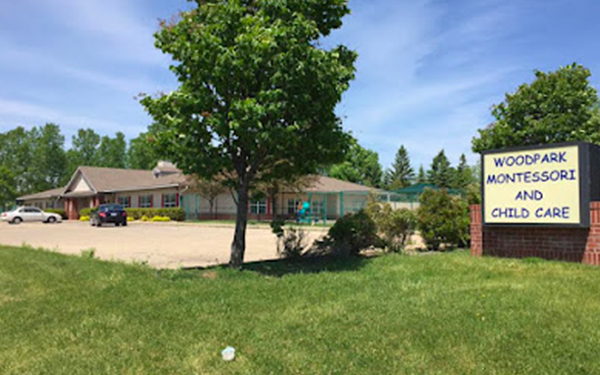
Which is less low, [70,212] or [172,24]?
[172,24]

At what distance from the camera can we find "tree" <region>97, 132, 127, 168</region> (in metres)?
84.9

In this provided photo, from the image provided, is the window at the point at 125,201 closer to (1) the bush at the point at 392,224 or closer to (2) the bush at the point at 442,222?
(1) the bush at the point at 392,224

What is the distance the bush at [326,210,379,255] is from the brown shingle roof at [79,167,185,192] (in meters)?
34.8

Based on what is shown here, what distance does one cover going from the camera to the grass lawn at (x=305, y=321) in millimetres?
3967

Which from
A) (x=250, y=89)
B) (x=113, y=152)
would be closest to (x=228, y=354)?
(x=250, y=89)

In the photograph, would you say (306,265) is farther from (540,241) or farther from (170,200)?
(170,200)

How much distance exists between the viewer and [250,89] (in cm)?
839

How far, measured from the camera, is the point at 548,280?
7.23 metres

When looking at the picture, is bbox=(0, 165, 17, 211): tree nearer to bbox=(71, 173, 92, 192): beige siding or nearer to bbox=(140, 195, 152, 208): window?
bbox=(71, 173, 92, 192): beige siding

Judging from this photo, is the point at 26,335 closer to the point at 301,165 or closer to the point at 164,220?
the point at 301,165

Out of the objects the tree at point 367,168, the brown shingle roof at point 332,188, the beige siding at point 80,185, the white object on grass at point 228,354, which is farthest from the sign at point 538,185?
the tree at point 367,168

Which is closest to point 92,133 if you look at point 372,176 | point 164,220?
point 372,176

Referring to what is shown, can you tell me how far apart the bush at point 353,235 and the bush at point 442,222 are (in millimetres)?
1629

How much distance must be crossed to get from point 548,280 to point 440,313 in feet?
9.41
